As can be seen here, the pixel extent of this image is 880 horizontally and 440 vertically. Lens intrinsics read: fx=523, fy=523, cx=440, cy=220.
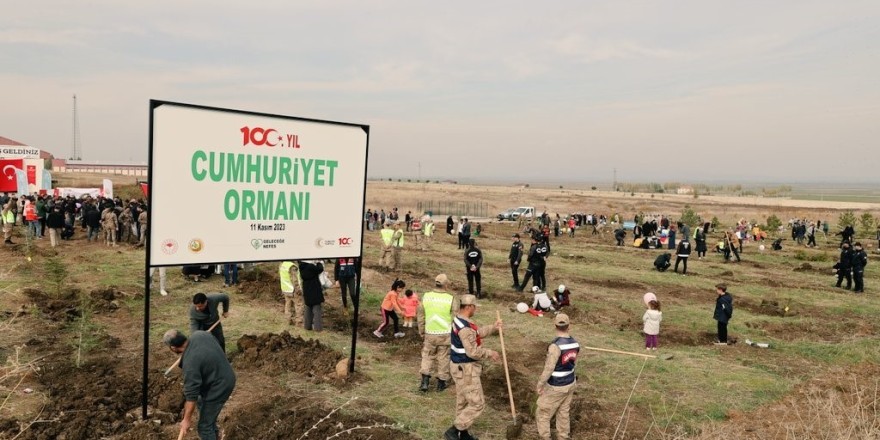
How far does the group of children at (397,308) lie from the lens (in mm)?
11930

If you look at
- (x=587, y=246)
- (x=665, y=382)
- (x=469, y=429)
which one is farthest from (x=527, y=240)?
(x=469, y=429)

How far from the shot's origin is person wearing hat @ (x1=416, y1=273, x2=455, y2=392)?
8672mm

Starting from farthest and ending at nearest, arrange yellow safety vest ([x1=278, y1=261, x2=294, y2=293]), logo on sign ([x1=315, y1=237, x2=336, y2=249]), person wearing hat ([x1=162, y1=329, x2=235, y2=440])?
1. yellow safety vest ([x1=278, y1=261, x2=294, y2=293])
2. logo on sign ([x1=315, y1=237, x2=336, y2=249])
3. person wearing hat ([x1=162, y1=329, x2=235, y2=440])

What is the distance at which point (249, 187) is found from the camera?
26.2 feet

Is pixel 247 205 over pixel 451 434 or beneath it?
over

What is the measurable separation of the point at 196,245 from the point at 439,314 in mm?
3864

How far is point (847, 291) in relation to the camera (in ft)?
65.0

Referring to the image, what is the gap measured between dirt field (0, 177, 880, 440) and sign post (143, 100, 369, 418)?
5.51 feet

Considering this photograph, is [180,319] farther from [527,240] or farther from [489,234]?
[489,234]

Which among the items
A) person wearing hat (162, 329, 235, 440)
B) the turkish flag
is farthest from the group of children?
the turkish flag

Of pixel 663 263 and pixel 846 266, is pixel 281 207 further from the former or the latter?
pixel 846 266

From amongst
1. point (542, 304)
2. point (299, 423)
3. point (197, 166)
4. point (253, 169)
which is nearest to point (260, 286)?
point (542, 304)

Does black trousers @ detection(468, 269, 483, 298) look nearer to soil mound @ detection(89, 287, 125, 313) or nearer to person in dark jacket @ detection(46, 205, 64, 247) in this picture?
soil mound @ detection(89, 287, 125, 313)

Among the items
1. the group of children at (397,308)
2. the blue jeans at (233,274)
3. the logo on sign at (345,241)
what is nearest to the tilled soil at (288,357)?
the group of children at (397,308)
